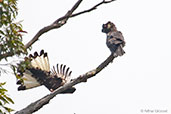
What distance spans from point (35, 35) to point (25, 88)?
5.51 feet

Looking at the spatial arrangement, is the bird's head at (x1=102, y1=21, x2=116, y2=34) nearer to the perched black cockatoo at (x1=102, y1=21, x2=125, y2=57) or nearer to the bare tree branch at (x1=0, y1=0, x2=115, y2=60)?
the perched black cockatoo at (x1=102, y1=21, x2=125, y2=57)

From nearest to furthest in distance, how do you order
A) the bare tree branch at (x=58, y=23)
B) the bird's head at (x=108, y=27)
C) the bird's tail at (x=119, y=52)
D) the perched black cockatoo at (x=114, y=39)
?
the bare tree branch at (x=58, y=23), the bird's tail at (x=119, y=52), the perched black cockatoo at (x=114, y=39), the bird's head at (x=108, y=27)

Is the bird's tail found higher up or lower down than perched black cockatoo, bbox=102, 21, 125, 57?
lower down

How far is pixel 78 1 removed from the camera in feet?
26.9

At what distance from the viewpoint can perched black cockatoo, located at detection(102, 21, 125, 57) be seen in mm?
8931

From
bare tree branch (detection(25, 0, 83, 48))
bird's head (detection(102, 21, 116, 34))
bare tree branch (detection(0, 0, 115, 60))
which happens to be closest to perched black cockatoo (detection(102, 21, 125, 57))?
bird's head (detection(102, 21, 116, 34))

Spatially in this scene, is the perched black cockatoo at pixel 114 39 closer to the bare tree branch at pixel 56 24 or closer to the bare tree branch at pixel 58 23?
the bare tree branch at pixel 58 23

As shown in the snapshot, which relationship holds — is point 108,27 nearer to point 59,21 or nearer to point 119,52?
point 119,52

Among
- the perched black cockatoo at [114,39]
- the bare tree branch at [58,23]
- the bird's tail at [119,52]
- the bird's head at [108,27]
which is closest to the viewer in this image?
the bare tree branch at [58,23]

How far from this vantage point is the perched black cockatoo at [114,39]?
352 inches

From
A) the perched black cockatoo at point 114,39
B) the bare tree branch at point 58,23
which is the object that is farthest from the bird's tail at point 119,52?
the bare tree branch at point 58,23

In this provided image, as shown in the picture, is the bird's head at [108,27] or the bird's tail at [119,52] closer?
the bird's tail at [119,52]

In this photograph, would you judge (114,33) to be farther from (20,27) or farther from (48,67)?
(20,27)

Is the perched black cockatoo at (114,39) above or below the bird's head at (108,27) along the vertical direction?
below
